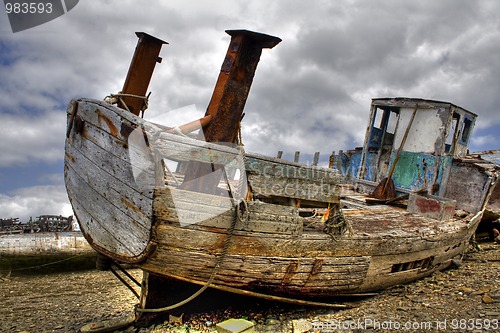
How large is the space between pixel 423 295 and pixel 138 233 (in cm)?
465

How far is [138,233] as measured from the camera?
4012mm

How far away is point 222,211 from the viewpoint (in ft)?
13.4

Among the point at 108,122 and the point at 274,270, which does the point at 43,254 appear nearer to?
the point at 108,122

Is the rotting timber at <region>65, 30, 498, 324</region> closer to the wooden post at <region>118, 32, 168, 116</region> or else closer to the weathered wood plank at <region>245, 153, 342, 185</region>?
the weathered wood plank at <region>245, 153, 342, 185</region>

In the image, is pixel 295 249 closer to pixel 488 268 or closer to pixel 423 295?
pixel 423 295

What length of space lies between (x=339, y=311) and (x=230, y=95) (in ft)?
11.7

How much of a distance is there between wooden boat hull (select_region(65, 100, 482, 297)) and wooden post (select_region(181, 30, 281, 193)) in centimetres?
31

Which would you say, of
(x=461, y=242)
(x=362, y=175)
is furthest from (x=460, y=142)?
(x=461, y=242)

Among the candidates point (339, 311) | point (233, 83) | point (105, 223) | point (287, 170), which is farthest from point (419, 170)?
point (105, 223)

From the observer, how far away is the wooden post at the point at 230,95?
14.2ft

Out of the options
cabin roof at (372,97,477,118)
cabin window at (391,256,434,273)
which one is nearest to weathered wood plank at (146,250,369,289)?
cabin window at (391,256,434,273)

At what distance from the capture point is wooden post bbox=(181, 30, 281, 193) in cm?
432

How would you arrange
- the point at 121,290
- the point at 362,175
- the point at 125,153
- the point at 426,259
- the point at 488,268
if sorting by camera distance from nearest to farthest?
the point at 125,153
the point at 426,259
the point at 488,268
the point at 121,290
the point at 362,175

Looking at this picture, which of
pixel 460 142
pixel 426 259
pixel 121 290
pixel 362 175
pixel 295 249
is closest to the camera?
pixel 295 249
